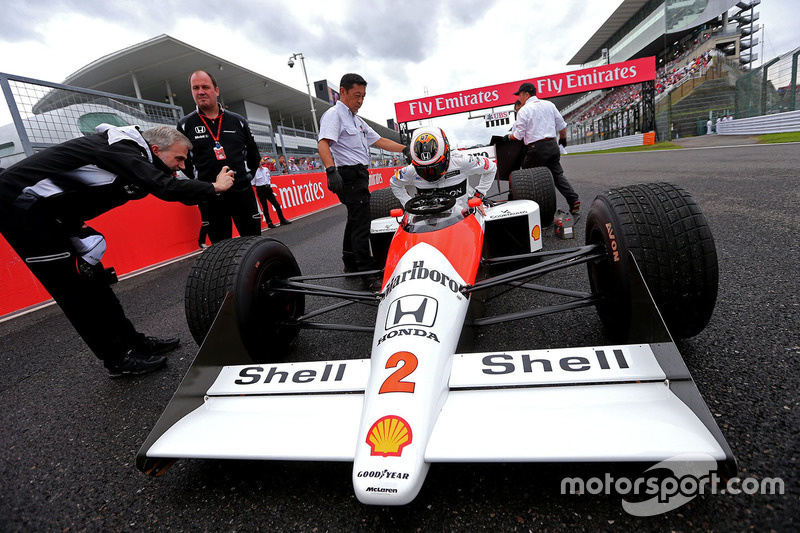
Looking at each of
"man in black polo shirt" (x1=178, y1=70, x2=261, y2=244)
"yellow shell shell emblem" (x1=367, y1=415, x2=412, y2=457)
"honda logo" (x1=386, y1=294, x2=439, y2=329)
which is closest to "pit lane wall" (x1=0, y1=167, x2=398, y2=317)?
"man in black polo shirt" (x1=178, y1=70, x2=261, y2=244)

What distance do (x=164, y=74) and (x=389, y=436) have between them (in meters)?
21.5

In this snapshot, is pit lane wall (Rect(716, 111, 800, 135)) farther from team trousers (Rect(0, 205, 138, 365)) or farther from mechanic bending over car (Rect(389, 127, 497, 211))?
team trousers (Rect(0, 205, 138, 365))

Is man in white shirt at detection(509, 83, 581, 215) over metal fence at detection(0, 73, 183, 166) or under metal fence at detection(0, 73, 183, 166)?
under

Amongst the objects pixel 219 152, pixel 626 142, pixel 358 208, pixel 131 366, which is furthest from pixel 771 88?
pixel 131 366

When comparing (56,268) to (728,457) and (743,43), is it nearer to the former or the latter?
(728,457)

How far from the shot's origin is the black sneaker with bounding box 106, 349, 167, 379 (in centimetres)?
234

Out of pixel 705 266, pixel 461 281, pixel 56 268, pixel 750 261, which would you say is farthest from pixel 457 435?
pixel 750 261

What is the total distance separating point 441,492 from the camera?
1257 millimetres

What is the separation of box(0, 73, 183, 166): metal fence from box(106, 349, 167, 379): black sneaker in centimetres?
431

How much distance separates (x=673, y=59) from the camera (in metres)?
41.8

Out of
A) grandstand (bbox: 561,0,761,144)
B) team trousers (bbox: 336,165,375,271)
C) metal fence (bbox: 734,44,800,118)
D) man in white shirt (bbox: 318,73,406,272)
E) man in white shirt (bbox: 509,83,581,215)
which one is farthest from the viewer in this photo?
grandstand (bbox: 561,0,761,144)

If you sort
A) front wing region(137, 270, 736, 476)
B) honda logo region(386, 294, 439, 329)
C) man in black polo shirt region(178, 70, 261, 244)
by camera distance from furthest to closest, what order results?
man in black polo shirt region(178, 70, 261, 244), honda logo region(386, 294, 439, 329), front wing region(137, 270, 736, 476)

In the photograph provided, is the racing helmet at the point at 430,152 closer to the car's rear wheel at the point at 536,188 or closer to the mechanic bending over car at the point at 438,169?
the mechanic bending over car at the point at 438,169

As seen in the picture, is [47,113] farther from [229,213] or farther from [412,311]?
[412,311]
